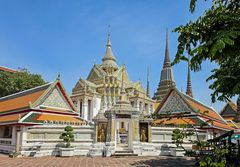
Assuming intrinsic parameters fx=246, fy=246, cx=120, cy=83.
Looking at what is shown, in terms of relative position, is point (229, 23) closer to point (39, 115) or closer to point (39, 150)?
point (39, 150)

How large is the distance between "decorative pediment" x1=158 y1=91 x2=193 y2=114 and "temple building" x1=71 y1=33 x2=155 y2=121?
10.9 metres

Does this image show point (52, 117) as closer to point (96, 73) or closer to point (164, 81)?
point (96, 73)

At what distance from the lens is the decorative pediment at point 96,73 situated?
39.6 meters

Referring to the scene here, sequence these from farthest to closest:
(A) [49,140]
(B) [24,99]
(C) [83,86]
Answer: (C) [83,86] → (B) [24,99] → (A) [49,140]

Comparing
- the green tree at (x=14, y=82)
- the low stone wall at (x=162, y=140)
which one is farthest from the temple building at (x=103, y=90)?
the low stone wall at (x=162, y=140)

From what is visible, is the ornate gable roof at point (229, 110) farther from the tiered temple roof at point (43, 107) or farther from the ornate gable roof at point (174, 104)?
the tiered temple roof at point (43, 107)

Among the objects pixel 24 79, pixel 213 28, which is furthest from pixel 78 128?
pixel 24 79

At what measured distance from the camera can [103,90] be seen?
37.3 metres

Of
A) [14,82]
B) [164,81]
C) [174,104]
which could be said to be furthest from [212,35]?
[164,81]

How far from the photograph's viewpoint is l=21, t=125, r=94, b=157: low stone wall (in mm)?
14945

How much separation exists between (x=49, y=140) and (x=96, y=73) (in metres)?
25.4

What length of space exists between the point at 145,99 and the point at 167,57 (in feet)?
54.3

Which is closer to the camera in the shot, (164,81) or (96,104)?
(96,104)

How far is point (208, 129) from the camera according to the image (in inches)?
706
